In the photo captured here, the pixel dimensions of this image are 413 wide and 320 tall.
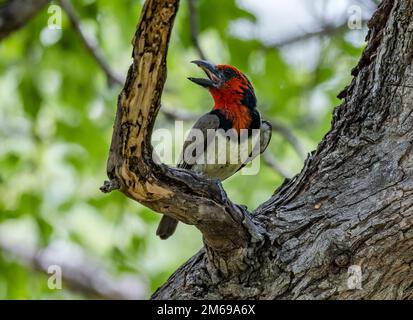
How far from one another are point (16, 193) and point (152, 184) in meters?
3.71

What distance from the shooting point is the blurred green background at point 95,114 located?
612 centimetres

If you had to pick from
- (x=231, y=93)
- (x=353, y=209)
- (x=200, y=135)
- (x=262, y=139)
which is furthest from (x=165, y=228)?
(x=353, y=209)

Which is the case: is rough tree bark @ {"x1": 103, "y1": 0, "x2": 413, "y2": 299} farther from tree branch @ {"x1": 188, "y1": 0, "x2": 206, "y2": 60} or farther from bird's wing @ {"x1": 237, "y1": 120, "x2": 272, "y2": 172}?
tree branch @ {"x1": 188, "y1": 0, "x2": 206, "y2": 60}

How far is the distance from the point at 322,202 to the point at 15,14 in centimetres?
265

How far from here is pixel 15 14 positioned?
17.1 feet

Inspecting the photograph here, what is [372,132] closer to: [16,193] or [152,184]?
[152,184]

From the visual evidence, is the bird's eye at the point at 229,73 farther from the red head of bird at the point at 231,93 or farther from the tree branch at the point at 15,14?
the tree branch at the point at 15,14

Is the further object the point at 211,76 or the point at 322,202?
the point at 211,76

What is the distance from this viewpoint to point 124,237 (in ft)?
21.5

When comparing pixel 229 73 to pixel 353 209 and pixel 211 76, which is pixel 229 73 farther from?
pixel 353 209

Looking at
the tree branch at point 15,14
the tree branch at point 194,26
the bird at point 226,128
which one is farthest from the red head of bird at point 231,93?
the tree branch at point 15,14

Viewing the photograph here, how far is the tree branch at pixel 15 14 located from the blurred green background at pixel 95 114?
816mm

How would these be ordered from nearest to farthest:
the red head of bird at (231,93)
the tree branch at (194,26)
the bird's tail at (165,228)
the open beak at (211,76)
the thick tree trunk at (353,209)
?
the thick tree trunk at (353,209) → the open beak at (211,76) → the red head of bird at (231,93) → the bird's tail at (165,228) → the tree branch at (194,26)
